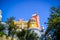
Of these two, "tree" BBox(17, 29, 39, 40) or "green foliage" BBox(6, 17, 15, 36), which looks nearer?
"green foliage" BBox(6, 17, 15, 36)

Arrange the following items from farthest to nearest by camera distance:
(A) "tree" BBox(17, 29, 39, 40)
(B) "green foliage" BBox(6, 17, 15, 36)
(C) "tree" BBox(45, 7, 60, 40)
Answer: (A) "tree" BBox(17, 29, 39, 40)
(B) "green foliage" BBox(6, 17, 15, 36)
(C) "tree" BBox(45, 7, 60, 40)

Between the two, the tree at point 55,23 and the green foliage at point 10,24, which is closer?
the tree at point 55,23

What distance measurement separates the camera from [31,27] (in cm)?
3278

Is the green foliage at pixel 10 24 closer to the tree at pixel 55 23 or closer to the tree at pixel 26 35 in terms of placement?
the tree at pixel 26 35

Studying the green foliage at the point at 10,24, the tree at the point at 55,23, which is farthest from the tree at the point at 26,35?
the tree at the point at 55,23

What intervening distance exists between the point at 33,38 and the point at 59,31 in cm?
1238

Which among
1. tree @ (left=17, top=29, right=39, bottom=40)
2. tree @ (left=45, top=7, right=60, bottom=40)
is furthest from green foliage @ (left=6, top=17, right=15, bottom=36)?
tree @ (left=45, top=7, right=60, bottom=40)

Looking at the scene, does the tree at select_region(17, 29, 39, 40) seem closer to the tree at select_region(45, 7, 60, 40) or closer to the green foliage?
the green foliage

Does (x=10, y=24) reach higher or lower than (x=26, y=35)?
higher

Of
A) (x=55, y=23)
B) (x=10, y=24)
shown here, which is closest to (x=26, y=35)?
(x=10, y=24)


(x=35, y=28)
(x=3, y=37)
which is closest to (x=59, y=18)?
(x=3, y=37)

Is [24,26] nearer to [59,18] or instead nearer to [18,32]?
[18,32]

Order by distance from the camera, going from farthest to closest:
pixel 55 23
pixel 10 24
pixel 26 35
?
pixel 26 35
pixel 10 24
pixel 55 23

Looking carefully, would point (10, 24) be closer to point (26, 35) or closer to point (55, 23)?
point (26, 35)
